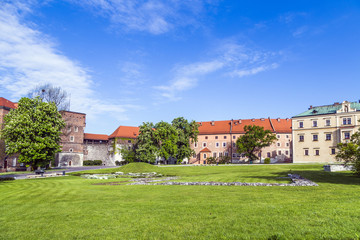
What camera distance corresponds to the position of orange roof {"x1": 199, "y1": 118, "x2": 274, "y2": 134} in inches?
3024

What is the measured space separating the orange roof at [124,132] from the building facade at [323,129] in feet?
145

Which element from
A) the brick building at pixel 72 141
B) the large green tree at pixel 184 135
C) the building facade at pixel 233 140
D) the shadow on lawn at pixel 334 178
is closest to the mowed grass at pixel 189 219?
the shadow on lawn at pixel 334 178

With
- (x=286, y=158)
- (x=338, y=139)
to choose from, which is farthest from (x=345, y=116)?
(x=286, y=158)

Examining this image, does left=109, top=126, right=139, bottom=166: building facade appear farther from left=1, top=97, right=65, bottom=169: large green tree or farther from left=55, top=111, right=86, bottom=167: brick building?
left=1, top=97, right=65, bottom=169: large green tree

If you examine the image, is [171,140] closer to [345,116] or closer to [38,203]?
[345,116]

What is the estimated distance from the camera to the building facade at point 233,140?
72312mm

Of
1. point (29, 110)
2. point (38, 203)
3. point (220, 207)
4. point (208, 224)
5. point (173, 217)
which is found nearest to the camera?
point (208, 224)

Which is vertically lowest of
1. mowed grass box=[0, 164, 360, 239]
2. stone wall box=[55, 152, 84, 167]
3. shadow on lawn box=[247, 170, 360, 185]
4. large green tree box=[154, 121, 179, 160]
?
stone wall box=[55, 152, 84, 167]

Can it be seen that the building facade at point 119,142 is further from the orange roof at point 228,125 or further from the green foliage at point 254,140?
the green foliage at point 254,140

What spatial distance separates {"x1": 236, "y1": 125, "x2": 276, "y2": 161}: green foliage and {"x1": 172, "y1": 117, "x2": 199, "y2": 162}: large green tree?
12.6 metres

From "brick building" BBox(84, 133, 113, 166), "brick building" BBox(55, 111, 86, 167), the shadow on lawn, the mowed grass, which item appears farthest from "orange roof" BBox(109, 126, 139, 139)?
the mowed grass

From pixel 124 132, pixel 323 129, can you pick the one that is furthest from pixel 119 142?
pixel 323 129

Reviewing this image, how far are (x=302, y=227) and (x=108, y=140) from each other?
7486 centimetres

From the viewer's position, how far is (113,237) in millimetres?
7105
